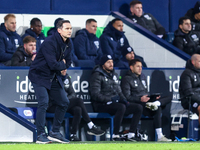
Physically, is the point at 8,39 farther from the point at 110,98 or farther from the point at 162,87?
the point at 162,87

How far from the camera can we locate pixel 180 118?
945 cm

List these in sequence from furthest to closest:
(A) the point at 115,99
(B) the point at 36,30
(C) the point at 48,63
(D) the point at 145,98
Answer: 1. (B) the point at 36,30
2. (D) the point at 145,98
3. (A) the point at 115,99
4. (C) the point at 48,63

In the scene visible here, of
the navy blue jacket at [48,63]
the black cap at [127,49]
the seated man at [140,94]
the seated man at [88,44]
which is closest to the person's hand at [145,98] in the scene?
the seated man at [140,94]

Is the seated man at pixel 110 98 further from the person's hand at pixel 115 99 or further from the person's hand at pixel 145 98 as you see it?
the person's hand at pixel 145 98

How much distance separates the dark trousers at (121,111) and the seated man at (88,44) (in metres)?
2.15

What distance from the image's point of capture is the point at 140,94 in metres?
9.36

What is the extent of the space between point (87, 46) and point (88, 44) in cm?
6

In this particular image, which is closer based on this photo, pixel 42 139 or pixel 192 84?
pixel 42 139

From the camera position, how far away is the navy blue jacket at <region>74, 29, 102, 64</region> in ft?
35.9

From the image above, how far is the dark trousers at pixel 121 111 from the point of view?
28.5 ft

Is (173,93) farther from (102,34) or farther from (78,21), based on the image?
(78,21)

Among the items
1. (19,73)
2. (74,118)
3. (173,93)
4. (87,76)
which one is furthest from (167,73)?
(19,73)

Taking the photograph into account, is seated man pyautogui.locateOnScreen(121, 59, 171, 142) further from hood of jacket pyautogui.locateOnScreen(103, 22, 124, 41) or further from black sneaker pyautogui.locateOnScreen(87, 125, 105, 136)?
hood of jacket pyautogui.locateOnScreen(103, 22, 124, 41)

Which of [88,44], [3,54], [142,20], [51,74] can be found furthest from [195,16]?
[51,74]
